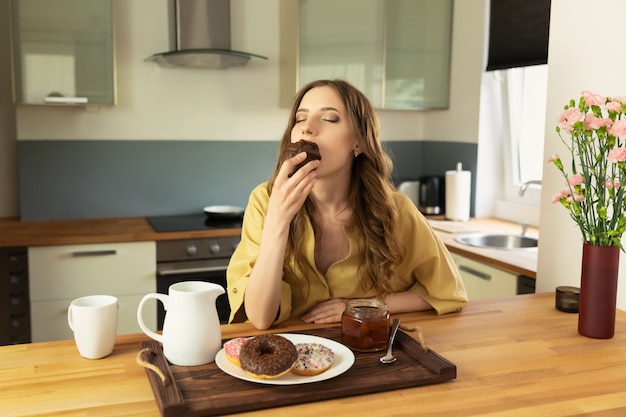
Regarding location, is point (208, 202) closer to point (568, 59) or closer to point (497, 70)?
point (497, 70)

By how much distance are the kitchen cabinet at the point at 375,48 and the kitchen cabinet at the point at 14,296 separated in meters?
1.65

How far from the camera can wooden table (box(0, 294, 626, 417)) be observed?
1.12 meters

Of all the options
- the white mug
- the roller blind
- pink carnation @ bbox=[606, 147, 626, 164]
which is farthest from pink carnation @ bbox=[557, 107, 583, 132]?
the roller blind

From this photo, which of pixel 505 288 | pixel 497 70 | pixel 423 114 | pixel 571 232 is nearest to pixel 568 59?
pixel 571 232

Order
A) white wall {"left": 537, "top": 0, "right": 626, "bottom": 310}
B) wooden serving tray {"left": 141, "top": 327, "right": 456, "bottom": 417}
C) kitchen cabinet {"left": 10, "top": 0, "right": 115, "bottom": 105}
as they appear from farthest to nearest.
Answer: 1. kitchen cabinet {"left": 10, "top": 0, "right": 115, "bottom": 105}
2. white wall {"left": 537, "top": 0, "right": 626, "bottom": 310}
3. wooden serving tray {"left": 141, "top": 327, "right": 456, "bottom": 417}

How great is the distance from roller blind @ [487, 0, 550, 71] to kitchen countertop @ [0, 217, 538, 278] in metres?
0.88

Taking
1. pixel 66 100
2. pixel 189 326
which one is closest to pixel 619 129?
pixel 189 326

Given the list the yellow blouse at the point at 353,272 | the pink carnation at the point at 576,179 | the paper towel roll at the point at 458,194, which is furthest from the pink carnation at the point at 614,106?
the paper towel roll at the point at 458,194

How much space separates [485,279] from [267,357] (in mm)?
1867

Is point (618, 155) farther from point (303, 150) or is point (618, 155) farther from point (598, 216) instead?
point (303, 150)

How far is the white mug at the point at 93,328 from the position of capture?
4.33ft

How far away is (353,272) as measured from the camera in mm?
1823

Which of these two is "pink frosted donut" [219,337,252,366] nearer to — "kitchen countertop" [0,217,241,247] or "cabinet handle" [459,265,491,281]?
"cabinet handle" [459,265,491,281]

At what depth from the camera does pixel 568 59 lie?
6.62 ft
